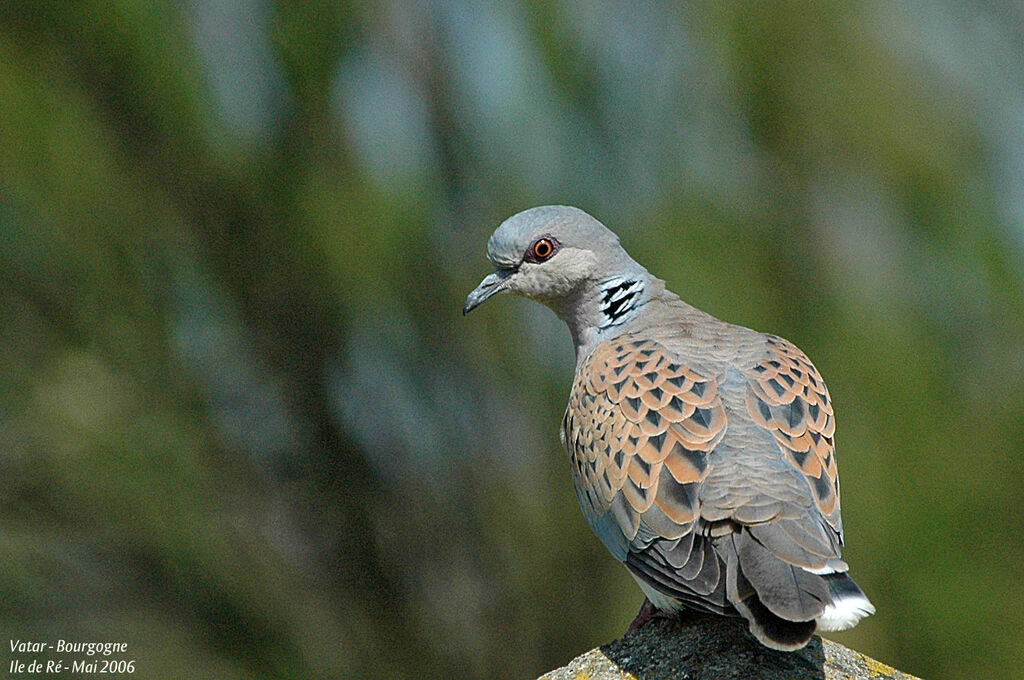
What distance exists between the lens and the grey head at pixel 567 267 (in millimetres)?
3350

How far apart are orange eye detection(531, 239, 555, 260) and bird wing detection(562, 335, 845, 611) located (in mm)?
492

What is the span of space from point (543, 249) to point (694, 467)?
1.14m

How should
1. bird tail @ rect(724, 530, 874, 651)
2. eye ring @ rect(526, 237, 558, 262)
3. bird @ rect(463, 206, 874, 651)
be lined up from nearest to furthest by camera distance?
bird tail @ rect(724, 530, 874, 651)
bird @ rect(463, 206, 874, 651)
eye ring @ rect(526, 237, 558, 262)

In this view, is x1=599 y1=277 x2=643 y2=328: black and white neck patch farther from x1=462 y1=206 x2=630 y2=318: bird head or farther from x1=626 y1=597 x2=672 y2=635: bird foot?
x1=626 y1=597 x2=672 y2=635: bird foot

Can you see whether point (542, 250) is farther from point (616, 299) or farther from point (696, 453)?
point (696, 453)

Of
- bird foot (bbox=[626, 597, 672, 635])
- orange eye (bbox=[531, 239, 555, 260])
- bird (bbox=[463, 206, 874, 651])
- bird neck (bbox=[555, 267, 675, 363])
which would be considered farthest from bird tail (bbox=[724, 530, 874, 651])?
orange eye (bbox=[531, 239, 555, 260])

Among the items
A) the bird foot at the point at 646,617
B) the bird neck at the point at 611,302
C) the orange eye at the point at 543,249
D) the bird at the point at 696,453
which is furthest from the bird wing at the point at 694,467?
the orange eye at the point at 543,249

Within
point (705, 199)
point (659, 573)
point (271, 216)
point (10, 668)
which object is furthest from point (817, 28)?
point (10, 668)

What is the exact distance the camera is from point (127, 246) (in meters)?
3.77

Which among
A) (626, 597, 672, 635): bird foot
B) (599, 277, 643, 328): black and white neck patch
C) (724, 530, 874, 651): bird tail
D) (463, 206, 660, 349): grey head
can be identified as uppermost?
(463, 206, 660, 349): grey head

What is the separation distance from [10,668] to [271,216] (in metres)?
1.85

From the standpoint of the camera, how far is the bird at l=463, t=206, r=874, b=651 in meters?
2.13

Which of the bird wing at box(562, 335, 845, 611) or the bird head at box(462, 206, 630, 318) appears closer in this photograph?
the bird wing at box(562, 335, 845, 611)

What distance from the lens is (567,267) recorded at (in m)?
3.36
